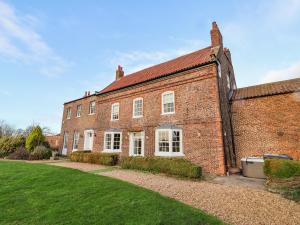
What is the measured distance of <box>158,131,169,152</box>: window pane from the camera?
45.2 ft

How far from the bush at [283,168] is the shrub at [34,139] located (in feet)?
72.9

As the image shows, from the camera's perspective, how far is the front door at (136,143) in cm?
1553

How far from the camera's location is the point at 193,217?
195 inches

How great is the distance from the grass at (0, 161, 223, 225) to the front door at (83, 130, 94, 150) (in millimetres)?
12732

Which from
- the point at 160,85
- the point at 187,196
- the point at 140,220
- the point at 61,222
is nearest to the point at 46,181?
the point at 61,222

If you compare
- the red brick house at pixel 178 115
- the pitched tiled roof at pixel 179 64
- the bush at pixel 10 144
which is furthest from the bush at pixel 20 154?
the pitched tiled roof at pixel 179 64

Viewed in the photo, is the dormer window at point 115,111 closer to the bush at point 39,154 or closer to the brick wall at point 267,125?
the bush at point 39,154

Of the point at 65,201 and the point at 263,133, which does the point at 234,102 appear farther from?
the point at 65,201

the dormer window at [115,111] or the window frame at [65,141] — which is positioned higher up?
the dormer window at [115,111]

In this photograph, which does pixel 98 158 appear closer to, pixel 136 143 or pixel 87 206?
pixel 136 143

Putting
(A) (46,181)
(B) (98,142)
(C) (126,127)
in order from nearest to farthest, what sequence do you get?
1. (A) (46,181)
2. (C) (126,127)
3. (B) (98,142)

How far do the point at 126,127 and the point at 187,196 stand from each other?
1076 cm

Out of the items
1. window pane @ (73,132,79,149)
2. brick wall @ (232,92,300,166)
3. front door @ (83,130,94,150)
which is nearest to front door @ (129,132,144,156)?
front door @ (83,130,94,150)

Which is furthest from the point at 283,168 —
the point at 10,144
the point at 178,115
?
the point at 10,144
